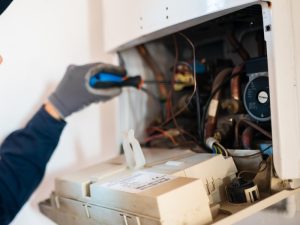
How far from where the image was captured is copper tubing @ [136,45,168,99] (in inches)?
49.9

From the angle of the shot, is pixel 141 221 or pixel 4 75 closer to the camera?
pixel 141 221

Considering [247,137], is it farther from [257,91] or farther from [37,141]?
[37,141]

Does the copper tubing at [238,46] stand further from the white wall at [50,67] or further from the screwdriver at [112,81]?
the white wall at [50,67]

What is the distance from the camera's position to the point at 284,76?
748 millimetres

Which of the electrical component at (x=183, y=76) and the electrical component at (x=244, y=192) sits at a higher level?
the electrical component at (x=183, y=76)

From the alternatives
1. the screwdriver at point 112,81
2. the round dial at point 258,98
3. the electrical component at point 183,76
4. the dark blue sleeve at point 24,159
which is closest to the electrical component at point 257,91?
the round dial at point 258,98

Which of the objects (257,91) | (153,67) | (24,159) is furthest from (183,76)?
(24,159)

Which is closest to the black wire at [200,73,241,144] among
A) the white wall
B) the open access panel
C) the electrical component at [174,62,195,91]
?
the open access panel

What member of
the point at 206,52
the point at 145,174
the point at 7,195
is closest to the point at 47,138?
the point at 7,195

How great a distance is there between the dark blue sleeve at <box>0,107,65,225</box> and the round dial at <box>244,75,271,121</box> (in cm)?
54

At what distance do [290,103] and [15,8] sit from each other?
0.84 meters

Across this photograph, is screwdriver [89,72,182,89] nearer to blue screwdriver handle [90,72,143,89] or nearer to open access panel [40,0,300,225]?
blue screwdriver handle [90,72,143,89]

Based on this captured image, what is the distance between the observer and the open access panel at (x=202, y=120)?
0.71 m

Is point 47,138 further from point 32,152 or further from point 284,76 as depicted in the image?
point 284,76
